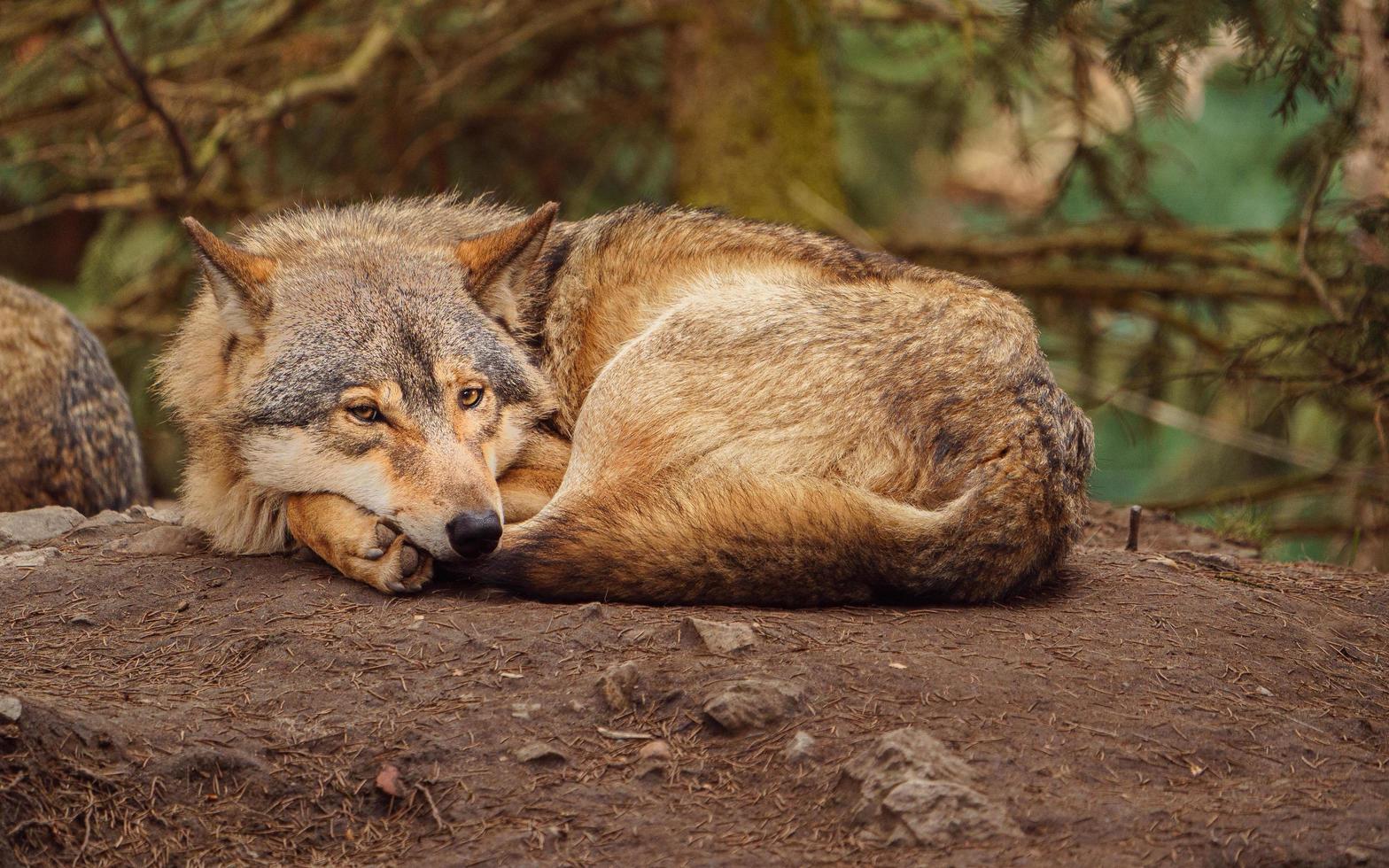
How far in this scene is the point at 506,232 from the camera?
15.9ft

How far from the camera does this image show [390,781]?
3160 mm

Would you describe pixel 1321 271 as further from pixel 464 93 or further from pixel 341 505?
pixel 464 93

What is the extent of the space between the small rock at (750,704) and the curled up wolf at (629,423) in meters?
0.60

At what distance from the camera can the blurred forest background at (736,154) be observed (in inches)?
283

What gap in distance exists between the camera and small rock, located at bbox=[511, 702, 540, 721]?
3.37m

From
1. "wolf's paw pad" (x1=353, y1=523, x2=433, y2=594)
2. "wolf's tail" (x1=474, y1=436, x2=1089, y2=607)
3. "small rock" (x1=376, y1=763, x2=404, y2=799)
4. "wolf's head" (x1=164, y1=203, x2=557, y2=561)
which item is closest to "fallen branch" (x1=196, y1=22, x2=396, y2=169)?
"wolf's head" (x1=164, y1=203, x2=557, y2=561)

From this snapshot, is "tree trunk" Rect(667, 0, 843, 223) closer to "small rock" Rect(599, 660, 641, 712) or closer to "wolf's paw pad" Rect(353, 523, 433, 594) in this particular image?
"wolf's paw pad" Rect(353, 523, 433, 594)

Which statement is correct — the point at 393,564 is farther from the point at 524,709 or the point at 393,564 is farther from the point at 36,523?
the point at 36,523

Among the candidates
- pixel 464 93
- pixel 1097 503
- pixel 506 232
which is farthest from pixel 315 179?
pixel 1097 503

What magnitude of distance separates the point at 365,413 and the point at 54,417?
2705mm

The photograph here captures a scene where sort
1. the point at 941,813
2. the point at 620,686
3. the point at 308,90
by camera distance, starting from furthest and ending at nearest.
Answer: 1. the point at 308,90
2. the point at 620,686
3. the point at 941,813

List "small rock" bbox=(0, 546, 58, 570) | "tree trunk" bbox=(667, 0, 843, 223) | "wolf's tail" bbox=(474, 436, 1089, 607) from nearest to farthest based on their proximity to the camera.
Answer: "wolf's tail" bbox=(474, 436, 1089, 607) < "small rock" bbox=(0, 546, 58, 570) < "tree trunk" bbox=(667, 0, 843, 223)

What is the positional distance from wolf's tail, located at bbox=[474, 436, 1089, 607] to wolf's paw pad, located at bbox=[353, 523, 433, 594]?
0.30 m

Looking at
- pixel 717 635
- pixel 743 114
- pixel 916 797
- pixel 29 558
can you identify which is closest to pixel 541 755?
pixel 717 635
